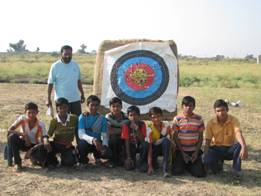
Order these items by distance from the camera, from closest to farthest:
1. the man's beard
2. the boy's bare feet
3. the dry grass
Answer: the dry grass < the boy's bare feet < the man's beard

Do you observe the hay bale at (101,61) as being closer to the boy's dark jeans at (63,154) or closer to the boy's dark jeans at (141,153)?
the boy's dark jeans at (141,153)

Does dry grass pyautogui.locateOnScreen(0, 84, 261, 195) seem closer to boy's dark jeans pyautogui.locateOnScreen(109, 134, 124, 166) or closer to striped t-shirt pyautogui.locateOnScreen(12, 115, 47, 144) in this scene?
boy's dark jeans pyautogui.locateOnScreen(109, 134, 124, 166)

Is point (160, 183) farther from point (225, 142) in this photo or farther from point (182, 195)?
point (225, 142)

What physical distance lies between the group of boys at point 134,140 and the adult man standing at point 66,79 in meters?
0.74

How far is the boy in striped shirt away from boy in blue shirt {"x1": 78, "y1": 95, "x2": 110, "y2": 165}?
945 millimetres

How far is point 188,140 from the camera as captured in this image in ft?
19.1

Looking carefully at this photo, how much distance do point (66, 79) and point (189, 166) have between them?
2231 millimetres

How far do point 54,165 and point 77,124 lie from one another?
2.08 feet

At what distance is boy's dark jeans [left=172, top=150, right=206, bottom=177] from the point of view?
18.8 ft

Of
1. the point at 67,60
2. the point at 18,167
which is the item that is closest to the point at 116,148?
the point at 18,167

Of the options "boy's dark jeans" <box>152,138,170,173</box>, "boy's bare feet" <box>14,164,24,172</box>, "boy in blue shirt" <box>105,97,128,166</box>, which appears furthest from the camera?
"boy in blue shirt" <box>105,97,128,166</box>

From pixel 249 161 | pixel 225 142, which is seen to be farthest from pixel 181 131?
pixel 249 161

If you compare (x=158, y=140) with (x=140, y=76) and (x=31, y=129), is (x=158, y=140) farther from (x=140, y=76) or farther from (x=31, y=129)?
(x=140, y=76)

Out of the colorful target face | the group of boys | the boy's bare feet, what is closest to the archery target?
the colorful target face
